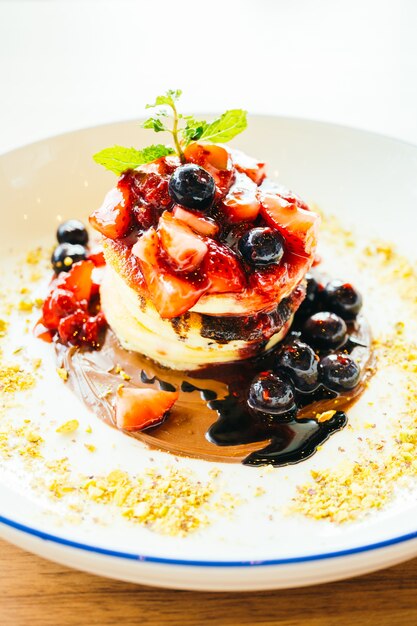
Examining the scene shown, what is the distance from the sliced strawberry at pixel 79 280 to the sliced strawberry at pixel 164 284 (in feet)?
2.10

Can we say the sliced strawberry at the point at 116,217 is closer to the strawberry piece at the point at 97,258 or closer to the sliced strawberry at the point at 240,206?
the sliced strawberry at the point at 240,206

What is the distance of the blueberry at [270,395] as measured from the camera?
2.65m

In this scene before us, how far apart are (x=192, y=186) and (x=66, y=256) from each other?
3.27ft

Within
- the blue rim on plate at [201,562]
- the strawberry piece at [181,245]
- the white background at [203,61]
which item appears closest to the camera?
the blue rim on plate at [201,562]

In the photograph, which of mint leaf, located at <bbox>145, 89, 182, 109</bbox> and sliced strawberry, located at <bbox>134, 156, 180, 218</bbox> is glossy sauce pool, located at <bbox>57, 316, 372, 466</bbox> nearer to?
sliced strawberry, located at <bbox>134, 156, 180, 218</bbox>

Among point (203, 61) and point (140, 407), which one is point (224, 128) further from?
point (203, 61)

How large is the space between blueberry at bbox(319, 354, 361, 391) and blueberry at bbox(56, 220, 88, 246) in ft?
4.51

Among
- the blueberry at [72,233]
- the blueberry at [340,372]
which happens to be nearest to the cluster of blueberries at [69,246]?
the blueberry at [72,233]

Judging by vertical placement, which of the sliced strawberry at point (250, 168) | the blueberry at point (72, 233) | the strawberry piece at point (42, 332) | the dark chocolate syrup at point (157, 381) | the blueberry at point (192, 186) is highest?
the blueberry at point (192, 186)

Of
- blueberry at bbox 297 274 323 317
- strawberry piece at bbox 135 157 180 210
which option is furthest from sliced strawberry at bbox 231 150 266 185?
blueberry at bbox 297 274 323 317

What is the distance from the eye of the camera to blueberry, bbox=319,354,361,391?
109 inches

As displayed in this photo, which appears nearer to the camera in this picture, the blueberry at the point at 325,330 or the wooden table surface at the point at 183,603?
the wooden table surface at the point at 183,603

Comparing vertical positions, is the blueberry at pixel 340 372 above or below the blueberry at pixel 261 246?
below

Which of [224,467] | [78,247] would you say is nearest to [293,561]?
[224,467]
